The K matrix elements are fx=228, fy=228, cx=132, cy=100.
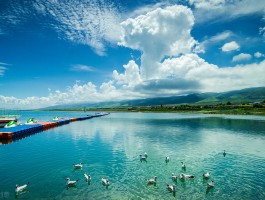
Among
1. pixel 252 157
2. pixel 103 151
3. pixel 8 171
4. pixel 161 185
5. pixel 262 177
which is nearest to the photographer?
pixel 161 185

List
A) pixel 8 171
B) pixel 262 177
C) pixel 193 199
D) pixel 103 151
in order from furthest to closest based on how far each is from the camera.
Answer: pixel 103 151 → pixel 8 171 → pixel 262 177 → pixel 193 199

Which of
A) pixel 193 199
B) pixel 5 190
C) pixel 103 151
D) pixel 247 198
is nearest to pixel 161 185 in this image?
pixel 193 199

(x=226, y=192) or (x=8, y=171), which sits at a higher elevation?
(x=8, y=171)

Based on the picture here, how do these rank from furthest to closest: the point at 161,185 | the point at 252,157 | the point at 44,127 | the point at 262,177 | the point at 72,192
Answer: the point at 44,127 → the point at 252,157 → the point at 262,177 → the point at 161,185 → the point at 72,192

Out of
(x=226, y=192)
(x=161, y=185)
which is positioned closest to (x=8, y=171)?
(x=161, y=185)

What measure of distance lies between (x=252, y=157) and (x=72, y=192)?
31.2m

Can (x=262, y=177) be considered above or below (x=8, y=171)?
below

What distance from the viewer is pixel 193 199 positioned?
2216cm

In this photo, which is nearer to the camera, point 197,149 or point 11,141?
point 197,149

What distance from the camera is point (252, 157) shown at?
39344mm

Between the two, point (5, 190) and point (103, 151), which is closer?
point (5, 190)

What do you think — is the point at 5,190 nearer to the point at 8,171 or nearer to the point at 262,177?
the point at 8,171

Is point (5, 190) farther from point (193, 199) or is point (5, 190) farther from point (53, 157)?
point (193, 199)

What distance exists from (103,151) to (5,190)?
21.6 metres
